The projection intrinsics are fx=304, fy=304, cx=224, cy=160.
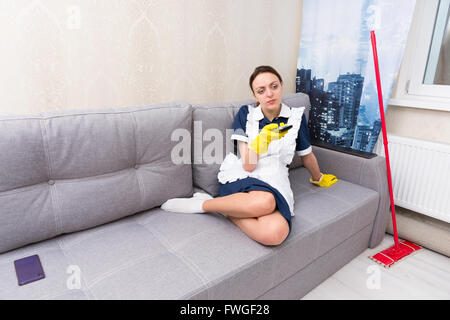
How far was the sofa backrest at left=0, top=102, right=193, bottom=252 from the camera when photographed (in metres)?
1.14

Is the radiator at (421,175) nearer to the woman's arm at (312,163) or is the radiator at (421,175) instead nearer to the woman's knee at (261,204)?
the woman's arm at (312,163)

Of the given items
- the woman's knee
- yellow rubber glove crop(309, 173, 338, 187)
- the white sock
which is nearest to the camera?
the woman's knee

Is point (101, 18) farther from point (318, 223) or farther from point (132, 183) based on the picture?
point (318, 223)

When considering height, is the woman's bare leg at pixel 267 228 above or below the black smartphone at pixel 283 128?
below

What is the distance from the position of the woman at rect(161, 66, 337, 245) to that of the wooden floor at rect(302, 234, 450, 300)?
0.50 m

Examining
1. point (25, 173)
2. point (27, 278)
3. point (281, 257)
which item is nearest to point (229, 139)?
point (281, 257)

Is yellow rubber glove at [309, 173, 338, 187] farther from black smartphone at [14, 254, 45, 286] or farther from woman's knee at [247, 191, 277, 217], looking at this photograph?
black smartphone at [14, 254, 45, 286]

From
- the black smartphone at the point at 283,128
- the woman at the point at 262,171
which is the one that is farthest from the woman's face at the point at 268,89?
the black smartphone at the point at 283,128

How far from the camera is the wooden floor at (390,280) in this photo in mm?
1545

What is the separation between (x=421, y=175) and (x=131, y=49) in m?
1.86

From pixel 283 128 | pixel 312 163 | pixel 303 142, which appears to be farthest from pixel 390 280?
pixel 283 128

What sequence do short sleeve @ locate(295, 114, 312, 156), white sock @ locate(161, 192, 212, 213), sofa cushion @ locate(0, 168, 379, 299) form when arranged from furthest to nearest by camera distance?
short sleeve @ locate(295, 114, 312, 156)
white sock @ locate(161, 192, 212, 213)
sofa cushion @ locate(0, 168, 379, 299)

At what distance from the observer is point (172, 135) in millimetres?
1501

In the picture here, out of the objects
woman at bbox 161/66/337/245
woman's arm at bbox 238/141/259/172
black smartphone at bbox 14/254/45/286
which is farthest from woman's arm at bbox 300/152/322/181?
black smartphone at bbox 14/254/45/286
